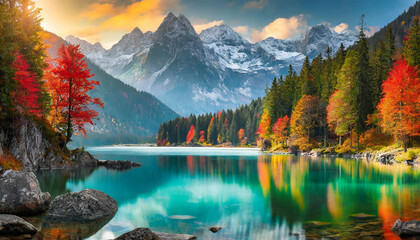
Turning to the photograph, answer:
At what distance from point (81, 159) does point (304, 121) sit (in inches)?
2069

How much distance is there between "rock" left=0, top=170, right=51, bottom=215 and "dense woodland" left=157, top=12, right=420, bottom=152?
46.0m

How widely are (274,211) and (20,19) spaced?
1138 inches

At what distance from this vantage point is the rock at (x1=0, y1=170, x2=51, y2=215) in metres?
13.7

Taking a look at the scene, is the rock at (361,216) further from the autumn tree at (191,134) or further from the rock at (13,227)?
the autumn tree at (191,134)

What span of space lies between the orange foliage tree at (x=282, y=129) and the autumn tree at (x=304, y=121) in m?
6.27

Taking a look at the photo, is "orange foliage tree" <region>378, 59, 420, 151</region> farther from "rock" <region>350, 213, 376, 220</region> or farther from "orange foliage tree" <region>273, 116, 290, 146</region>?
"rock" <region>350, 213, 376, 220</region>

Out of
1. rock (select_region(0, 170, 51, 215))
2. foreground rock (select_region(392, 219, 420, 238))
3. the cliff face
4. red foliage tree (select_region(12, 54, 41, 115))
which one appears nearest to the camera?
foreground rock (select_region(392, 219, 420, 238))

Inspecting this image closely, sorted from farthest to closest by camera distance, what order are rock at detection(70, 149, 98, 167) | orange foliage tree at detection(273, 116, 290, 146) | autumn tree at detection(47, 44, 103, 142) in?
1. orange foliage tree at detection(273, 116, 290, 146)
2. rock at detection(70, 149, 98, 167)
3. autumn tree at detection(47, 44, 103, 142)

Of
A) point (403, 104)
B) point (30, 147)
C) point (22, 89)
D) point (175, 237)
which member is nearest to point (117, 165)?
point (30, 147)

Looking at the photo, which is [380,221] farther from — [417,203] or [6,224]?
[6,224]

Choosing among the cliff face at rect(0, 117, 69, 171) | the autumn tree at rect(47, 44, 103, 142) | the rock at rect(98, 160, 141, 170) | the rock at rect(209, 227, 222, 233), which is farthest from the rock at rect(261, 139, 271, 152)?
the rock at rect(209, 227, 222, 233)

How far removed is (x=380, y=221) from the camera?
12875 mm

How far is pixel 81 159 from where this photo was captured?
40.4 meters

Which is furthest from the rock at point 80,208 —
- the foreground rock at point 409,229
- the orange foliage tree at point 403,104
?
the orange foliage tree at point 403,104
